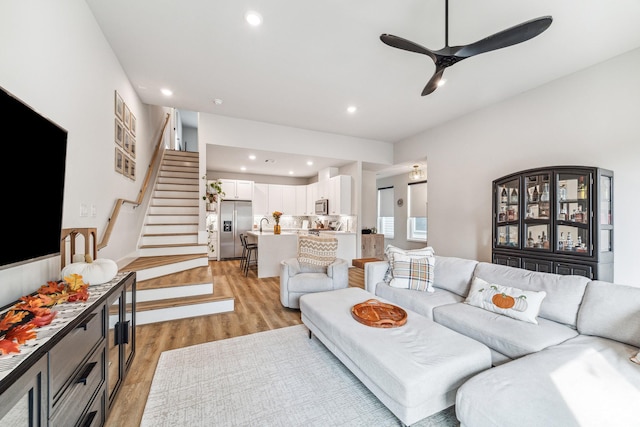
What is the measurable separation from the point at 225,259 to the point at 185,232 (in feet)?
7.90

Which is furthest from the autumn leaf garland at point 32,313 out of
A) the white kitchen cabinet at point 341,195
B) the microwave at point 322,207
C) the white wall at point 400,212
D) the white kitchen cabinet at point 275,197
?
the white wall at point 400,212

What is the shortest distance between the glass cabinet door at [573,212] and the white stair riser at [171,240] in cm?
541

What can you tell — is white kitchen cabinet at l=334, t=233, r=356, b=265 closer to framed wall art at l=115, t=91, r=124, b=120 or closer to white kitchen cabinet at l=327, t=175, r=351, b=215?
white kitchen cabinet at l=327, t=175, r=351, b=215

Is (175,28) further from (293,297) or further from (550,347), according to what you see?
(550,347)

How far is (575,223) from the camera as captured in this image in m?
2.89

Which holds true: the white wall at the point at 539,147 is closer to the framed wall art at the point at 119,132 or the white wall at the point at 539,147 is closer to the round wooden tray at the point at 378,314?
the round wooden tray at the point at 378,314

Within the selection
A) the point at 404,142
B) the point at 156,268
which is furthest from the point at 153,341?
the point at 404,142

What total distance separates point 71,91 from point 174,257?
271cm

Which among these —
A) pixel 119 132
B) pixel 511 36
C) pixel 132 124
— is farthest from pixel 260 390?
pixel 132 124

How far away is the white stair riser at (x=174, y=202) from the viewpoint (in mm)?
5281

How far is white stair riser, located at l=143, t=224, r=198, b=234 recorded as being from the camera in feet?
15.5

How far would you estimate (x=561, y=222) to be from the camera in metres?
2.99

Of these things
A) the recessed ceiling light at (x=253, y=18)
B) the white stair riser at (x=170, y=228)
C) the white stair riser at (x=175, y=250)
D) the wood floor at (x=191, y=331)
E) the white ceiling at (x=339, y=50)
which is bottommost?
the wood floor at (x=191, y=331)

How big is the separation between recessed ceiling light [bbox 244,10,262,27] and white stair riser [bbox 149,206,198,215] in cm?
397
